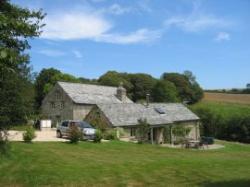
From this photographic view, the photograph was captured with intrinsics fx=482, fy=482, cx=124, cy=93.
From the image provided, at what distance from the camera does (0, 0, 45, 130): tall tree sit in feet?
33.6

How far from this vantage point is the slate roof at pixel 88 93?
67.6 metres

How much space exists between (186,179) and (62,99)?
52766mm

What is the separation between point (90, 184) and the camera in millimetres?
16500

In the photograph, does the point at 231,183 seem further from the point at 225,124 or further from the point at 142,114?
the point at 225,124

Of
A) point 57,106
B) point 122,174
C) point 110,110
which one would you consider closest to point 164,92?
point 57,106

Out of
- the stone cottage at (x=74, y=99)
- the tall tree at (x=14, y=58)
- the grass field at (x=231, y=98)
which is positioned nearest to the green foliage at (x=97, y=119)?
the stone cottage at (x=74, y=99)

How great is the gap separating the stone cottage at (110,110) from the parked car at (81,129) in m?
8.65

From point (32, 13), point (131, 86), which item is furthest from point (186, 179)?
point (131, 86)

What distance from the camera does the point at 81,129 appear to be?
4044 cm

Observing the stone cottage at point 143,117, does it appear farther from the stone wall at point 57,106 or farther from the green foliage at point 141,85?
the green foliage at point 141,85

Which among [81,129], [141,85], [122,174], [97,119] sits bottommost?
[122,174]

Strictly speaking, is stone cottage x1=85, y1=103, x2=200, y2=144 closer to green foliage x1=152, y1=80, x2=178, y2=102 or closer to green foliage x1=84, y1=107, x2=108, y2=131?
green foliage x1=84, y1=107, x2=108, y2=131

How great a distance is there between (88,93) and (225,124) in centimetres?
2050

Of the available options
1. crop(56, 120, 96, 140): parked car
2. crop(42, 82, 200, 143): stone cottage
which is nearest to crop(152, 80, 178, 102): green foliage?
crop(42, 82, 200, 143): stone cottage
